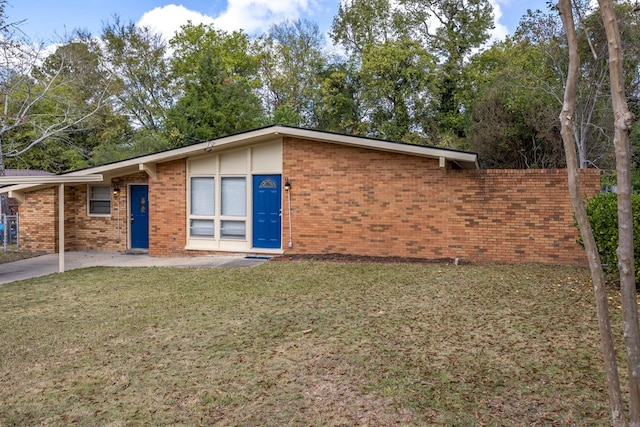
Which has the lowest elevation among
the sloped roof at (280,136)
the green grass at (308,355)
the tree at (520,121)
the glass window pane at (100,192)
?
the green grass at (308,355)

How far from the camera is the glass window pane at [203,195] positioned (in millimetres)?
12875

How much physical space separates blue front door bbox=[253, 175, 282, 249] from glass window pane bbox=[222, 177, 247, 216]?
0.34 meters

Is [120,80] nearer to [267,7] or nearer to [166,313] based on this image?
[267,7]

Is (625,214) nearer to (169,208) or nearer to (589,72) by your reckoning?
(169,208)

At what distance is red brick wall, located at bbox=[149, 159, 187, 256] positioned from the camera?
1295 cm

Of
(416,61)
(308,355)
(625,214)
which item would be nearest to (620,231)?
(625,214)

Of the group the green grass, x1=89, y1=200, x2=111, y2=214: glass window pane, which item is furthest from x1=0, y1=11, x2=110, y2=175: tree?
the green grass

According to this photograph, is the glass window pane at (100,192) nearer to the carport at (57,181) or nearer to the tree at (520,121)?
the carport at (57,181)

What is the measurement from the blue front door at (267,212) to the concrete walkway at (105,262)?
2.28 ft

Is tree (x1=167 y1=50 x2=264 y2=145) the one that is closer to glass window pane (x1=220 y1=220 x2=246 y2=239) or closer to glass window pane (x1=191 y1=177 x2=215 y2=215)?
glass window pane (x1=191 y1=177 x2=215 y2=215)

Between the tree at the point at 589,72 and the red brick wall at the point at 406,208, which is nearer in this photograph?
the red brick wall at the point at 406,208

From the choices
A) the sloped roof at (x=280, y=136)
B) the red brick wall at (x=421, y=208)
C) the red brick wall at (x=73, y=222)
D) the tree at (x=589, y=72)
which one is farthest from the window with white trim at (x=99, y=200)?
the tree at (x=589, y=72)

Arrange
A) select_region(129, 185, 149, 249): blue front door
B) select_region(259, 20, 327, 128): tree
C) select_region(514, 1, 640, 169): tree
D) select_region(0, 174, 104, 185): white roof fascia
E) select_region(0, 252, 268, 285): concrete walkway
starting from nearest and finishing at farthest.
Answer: select_region(0, 174, 104, 185): white roof fascia < select_region(0, 252, 268, 285): concrete walkway < select_region(129, 185, 149, 249): blue front door < select_region(514, 1, 640, 169): tree < select_region(259, 20, 327, 128): tree

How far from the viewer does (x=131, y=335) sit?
5.55 m
